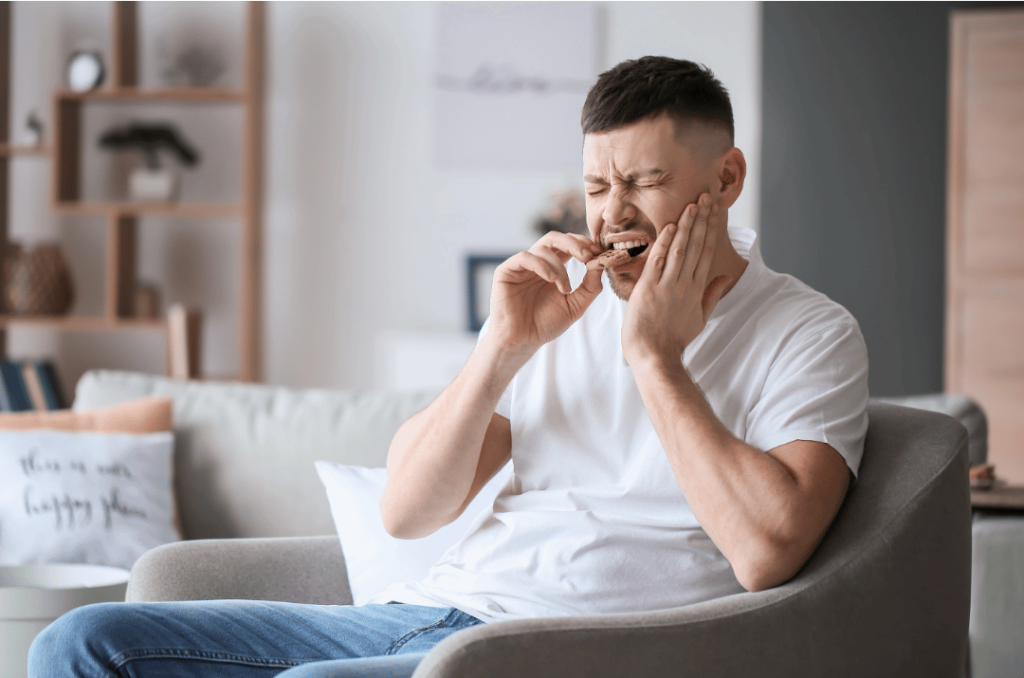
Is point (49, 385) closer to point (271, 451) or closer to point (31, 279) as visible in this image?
point (31, 279)

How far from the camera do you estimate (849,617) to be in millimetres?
1159

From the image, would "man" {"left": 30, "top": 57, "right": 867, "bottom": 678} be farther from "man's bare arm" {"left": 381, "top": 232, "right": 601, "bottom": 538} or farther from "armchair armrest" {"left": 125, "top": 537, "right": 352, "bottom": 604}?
"armchair armrest" {"left": 125, "top": 537, "right": 352, "bottom": 604}

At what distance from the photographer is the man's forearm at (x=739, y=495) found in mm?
1140

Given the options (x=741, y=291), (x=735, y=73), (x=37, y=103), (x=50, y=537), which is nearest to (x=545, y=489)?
(x=741, y=291)

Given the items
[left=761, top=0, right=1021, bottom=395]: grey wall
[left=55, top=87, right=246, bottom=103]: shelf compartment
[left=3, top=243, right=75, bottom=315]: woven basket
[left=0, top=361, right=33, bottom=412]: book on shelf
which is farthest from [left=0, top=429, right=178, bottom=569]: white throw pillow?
[left=761, top=0, right=1021, bottom=395]: grey wall

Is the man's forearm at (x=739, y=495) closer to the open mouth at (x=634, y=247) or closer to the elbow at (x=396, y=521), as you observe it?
the open mouth at (x=634, y=247)

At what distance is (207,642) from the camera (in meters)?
1.23

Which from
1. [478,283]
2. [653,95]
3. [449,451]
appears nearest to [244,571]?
[449,451]

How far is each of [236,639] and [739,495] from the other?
2.23 ft

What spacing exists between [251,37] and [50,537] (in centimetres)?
262

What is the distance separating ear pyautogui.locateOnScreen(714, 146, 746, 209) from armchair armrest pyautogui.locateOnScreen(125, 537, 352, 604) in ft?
2.99

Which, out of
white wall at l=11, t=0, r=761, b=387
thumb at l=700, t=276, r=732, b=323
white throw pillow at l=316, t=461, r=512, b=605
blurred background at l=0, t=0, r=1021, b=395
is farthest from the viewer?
white wall at l=11, t=0, r=761, b=387

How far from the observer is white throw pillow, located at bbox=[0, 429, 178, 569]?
197 cm

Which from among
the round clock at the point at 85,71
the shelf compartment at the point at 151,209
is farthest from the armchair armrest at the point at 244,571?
the round clock at the point at 85,71
